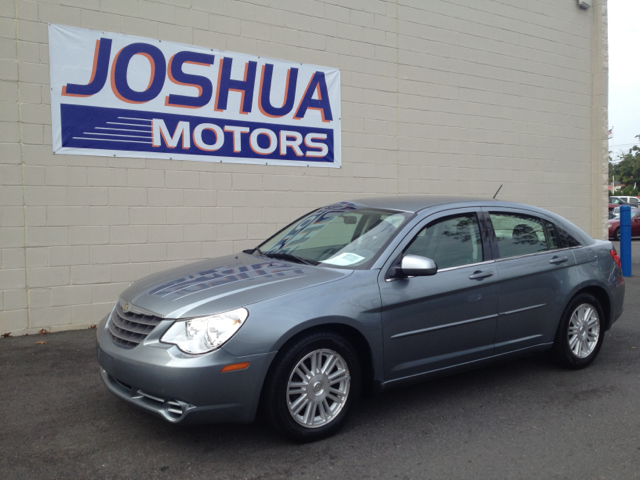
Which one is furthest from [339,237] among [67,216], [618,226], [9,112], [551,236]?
[618,226]

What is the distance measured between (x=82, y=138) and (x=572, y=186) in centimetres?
951

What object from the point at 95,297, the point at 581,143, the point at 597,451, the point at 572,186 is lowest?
the point at 597,451

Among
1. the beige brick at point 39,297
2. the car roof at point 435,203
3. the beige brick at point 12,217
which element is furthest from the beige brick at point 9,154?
the car roof at point 435,203

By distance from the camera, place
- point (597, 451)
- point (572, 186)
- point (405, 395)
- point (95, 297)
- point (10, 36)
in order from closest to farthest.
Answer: point (597, 451)
point (405, 395)
point (10, 36)
point (95, 297)
point (572, 186)

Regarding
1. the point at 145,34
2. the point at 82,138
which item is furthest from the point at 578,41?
the point at 82,138

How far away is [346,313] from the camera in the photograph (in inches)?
146

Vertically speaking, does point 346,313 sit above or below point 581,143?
below

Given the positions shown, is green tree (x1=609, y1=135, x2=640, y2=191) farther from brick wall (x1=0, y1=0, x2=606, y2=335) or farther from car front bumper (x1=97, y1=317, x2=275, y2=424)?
car front bumper (x1=97, y1=317, x2=275, y2=424)

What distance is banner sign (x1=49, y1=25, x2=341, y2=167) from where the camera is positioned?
6773 millimetres

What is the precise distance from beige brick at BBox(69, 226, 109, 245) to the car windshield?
273 centimetres

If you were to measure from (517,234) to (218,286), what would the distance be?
104 inches

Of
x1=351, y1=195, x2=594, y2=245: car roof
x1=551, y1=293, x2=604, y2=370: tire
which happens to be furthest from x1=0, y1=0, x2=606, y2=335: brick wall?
x1=551, y1=293, x2=604, y2=370: tire

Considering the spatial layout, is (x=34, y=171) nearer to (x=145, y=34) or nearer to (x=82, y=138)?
(x=82, y=138)

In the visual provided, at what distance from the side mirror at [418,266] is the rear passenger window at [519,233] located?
1041mm
